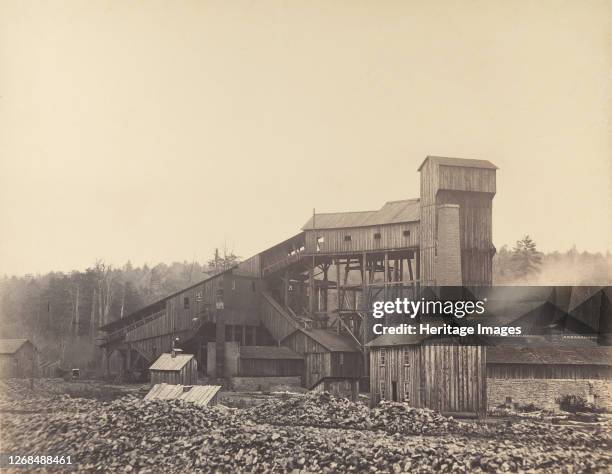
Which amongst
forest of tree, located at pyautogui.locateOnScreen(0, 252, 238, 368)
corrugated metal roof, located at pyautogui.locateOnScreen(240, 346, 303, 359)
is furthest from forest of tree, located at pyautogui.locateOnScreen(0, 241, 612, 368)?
corrugated metal roof, located at pyautogui.locateOnScreen(240, 346, 303, 359)

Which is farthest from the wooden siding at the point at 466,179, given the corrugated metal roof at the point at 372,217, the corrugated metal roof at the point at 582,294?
the corrugated metal roof at the point at 582,294

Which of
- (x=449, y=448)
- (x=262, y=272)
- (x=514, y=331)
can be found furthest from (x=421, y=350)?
(x=262, y=272)

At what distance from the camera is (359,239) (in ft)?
132

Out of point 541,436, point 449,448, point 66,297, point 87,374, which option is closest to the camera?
point 449,448

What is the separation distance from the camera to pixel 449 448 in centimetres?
2506

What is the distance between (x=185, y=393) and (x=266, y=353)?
9.27 meters

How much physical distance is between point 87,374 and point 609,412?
76.6 ft

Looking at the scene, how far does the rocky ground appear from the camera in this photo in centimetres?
2473

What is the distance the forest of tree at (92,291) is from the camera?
1289 inches

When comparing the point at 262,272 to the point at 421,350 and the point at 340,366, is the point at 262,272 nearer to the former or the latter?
the point at 340,366

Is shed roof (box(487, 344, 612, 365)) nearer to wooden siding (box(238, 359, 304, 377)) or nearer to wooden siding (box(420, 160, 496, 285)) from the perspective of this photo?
wooden siding (box(420, 160, 496, 285))

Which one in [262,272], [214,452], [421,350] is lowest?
[214,452]

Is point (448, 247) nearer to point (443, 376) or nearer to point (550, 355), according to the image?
point (550, 355)

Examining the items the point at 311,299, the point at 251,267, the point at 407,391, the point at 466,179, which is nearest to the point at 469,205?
the point at 466,179
